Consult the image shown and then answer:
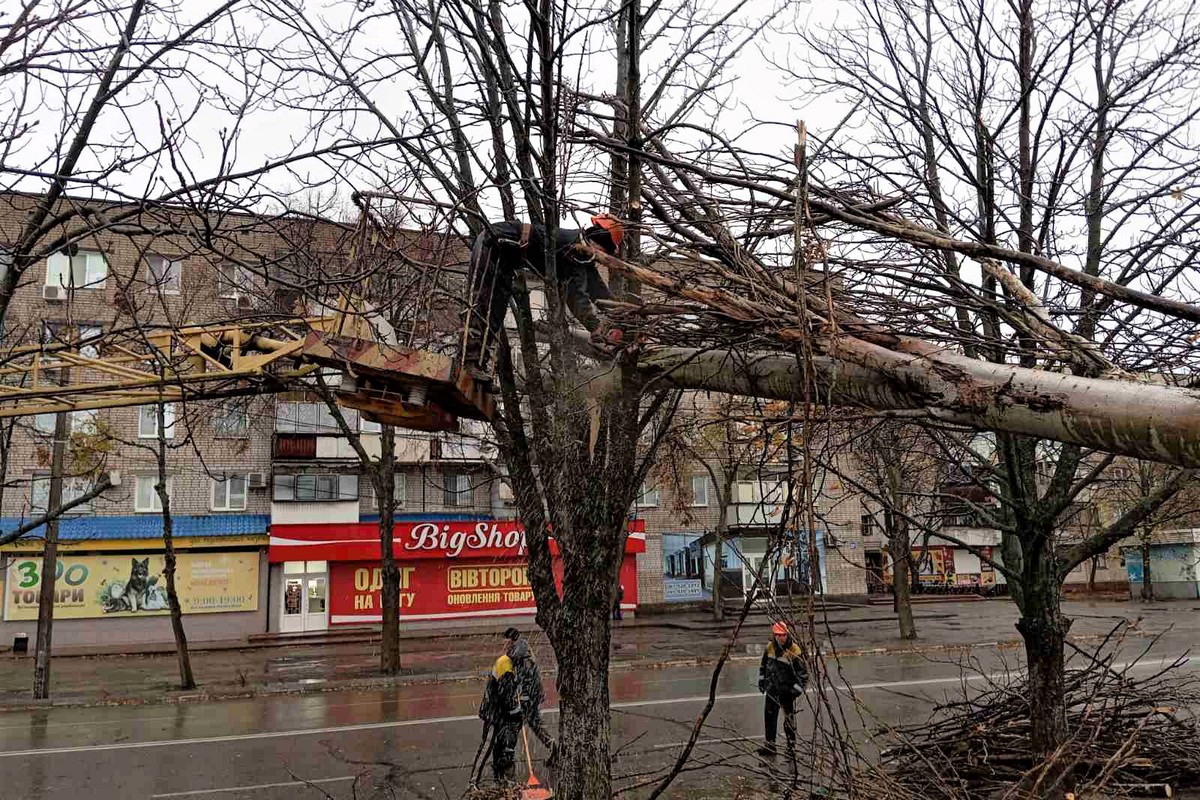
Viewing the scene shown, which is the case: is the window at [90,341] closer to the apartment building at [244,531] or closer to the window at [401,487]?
the apartment building at [244,531]

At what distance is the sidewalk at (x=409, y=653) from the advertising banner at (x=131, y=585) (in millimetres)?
1923

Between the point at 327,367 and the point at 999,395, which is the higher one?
the point at 327,367

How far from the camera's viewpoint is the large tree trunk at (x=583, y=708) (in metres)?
4.97

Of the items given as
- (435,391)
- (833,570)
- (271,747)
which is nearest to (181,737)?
(271,747)

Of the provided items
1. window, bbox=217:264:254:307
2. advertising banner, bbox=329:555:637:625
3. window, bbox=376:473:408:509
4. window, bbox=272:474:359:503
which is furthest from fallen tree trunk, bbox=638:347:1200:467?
window, bbox=376:473:408:509

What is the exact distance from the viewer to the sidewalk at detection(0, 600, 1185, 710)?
17812 mm

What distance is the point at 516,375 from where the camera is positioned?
22.1ft

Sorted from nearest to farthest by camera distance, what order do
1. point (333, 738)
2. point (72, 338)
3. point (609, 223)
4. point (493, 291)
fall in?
point (609, 223)
point (493, 291)
point (72, 338)
point (333, 738)

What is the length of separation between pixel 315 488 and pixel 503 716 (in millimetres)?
22313

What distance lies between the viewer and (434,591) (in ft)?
98.1

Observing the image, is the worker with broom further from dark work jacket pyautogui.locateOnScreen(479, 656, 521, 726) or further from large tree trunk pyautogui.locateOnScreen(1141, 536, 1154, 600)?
large tree trunk pyautogui.locateOnScreen(1141, 536, 1154, 600)

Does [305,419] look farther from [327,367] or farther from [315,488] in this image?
[327,367]

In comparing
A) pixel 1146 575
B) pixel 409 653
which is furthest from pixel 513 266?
pixel 1146 575

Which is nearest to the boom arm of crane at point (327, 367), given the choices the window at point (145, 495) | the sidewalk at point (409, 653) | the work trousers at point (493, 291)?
the work trousers at point (493, 291)
